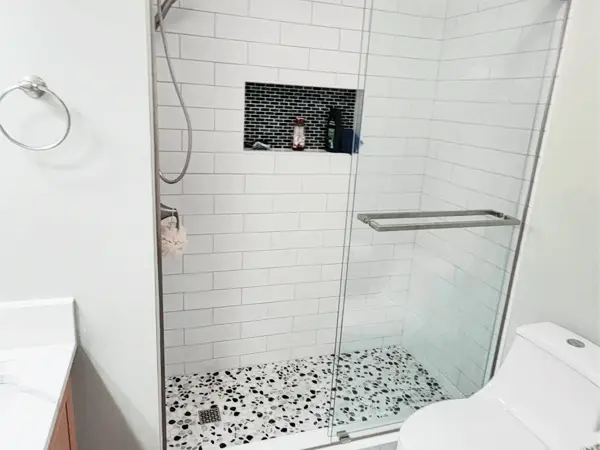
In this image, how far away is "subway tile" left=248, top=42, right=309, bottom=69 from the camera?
2.12m

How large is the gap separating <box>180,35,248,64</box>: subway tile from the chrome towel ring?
930mm

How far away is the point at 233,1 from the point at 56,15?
1054 millimetres

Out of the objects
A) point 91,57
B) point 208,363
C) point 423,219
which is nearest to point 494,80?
point 423,219

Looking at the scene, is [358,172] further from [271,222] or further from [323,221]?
[271,222]

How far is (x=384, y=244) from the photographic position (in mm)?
A: 2531

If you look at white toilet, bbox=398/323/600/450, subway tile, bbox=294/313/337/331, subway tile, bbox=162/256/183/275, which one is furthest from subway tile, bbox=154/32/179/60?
white toilet, bbox=398/323/600/450

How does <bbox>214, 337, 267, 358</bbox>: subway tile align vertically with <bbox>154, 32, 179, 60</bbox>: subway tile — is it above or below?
below

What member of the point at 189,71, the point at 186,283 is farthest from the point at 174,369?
the point at 189,71

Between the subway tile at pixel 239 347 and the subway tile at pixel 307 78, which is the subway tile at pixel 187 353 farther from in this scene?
the subway tile at pixel 307 78

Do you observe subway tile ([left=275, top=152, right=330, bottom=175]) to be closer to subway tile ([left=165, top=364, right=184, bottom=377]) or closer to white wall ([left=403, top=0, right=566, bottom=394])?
white wall ([left=403, top=0, right=566, bottom=394])

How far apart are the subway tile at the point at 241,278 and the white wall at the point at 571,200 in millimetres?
1331

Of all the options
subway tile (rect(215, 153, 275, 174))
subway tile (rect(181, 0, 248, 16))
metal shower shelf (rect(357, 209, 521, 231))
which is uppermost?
subway tile (rect(181, 0, 248, 16))

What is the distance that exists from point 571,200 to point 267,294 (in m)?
1.56

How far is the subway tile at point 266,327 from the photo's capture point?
2521 millimetres
